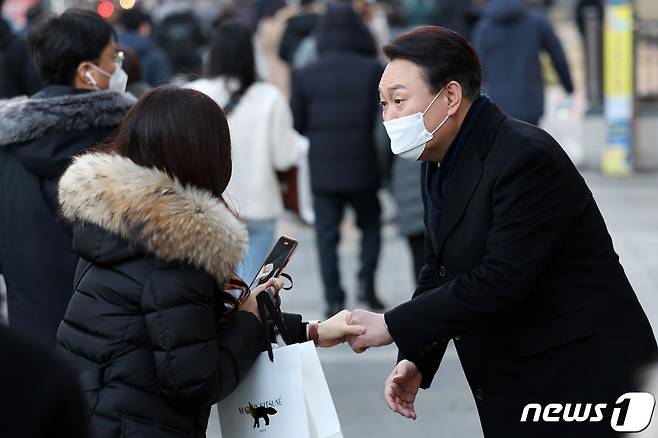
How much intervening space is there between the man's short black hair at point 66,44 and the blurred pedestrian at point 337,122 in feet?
10.6

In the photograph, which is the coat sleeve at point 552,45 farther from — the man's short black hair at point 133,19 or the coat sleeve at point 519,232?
the coat sleeve at point 519,232

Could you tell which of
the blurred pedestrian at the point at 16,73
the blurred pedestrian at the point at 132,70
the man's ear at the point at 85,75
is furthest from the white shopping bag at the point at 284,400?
the blurred pedestrian at the point at 16,73

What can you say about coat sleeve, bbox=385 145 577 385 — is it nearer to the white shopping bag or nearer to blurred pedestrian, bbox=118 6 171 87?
the white shopping bag

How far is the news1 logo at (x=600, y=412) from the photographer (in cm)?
308

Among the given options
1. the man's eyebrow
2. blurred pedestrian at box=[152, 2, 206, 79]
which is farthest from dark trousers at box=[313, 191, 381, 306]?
blurred pedestrian at box=[152, 2, 206, 79]

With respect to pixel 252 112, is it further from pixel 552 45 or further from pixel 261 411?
pixel 552 45

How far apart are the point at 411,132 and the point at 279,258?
1.60 ft

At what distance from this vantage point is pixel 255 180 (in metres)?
6.73

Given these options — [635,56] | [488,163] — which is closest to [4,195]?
[488,163]

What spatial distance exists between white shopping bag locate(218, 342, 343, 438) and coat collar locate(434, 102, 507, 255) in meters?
0.49

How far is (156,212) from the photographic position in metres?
2.86

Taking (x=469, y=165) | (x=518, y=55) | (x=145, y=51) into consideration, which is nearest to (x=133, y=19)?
(x=145, y=51)

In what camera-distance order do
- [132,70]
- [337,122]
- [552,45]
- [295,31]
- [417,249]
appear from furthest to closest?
[295,31]
[552,45]
[337,122]
[417,249]
[132,70]

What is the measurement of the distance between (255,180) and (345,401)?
1.34m
